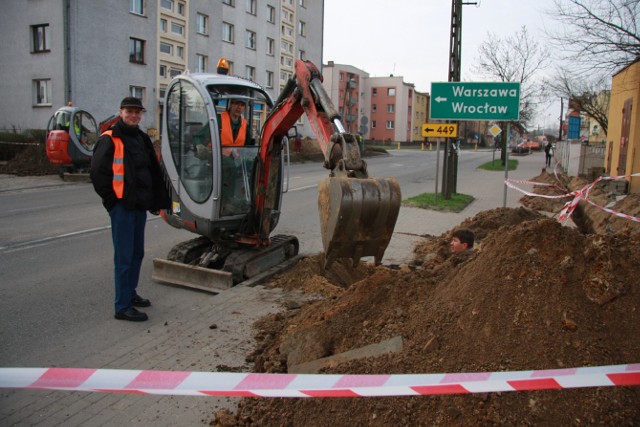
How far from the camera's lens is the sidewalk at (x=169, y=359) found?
3.55 meters

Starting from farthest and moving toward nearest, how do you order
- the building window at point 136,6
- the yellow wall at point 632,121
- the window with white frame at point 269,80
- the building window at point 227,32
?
the window with white frame at point 269,80, the building window at point 227,32, the building window at point 136,6, the yellow wall at point 632,121

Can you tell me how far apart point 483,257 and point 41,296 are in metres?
5.02

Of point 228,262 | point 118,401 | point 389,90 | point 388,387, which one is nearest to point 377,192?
point 388,387

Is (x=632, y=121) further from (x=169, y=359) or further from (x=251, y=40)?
(x=251, y=40)

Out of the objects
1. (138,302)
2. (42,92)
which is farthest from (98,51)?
(138,302)

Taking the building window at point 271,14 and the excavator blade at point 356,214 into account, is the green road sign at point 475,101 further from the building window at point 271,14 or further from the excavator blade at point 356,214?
the building window at point 271,14

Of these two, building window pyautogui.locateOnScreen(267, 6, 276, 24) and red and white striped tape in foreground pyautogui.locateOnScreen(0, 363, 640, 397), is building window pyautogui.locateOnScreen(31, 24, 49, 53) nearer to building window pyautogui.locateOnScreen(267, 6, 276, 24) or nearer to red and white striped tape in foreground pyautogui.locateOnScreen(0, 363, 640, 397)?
building window pyautogui.locateOnScreen(267, 6, 276, 24)

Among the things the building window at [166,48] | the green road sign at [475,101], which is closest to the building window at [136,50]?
the building window at [166,48]

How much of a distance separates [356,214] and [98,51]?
93.5 feet

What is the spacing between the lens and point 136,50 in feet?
103

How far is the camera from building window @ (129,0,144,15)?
30.4 meters

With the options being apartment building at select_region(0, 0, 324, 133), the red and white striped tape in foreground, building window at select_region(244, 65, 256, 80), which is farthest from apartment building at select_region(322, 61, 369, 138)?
the red and white striped tape in foreground

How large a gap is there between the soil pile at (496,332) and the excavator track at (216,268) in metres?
2.37

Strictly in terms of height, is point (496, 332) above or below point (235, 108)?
below
